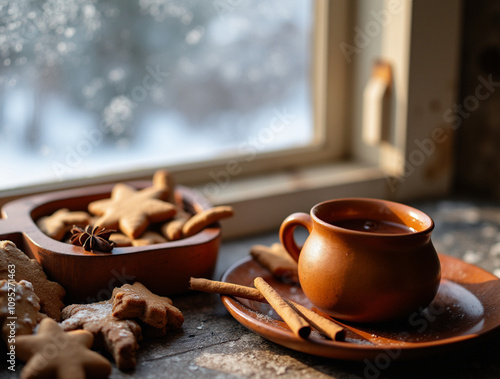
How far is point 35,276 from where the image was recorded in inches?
33.1

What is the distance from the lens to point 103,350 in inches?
30.6

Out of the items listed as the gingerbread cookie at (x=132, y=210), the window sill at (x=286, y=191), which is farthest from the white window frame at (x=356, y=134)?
the gingerbread cookie at (x=132, y=210)

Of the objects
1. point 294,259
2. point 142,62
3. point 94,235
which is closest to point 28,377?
point 94,235

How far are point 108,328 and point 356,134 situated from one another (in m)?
1.03

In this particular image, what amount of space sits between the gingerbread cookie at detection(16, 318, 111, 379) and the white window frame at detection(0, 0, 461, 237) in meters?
0.61

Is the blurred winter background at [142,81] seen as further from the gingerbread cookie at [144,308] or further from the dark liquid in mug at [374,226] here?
the dark liquid in mug at [374,226]

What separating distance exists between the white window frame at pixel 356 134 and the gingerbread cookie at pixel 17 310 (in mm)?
540

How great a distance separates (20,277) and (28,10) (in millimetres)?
600

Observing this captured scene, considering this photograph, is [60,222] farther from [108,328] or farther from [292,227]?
[292,227]

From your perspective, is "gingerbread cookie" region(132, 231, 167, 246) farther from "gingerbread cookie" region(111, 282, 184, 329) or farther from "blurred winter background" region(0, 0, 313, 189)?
"blurred winter background" region(0, 0, 313, 189)

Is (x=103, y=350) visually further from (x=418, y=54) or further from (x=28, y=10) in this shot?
(x=418, y=54)

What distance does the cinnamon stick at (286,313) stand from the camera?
73cm

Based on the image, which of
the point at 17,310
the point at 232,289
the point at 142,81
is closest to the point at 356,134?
the point at 142,81

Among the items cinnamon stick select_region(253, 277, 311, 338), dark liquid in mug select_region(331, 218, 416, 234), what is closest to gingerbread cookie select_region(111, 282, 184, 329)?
cinnamon stick select_region(253, 277, 311, 338)
